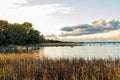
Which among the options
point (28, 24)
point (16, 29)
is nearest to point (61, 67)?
point (16, 29)

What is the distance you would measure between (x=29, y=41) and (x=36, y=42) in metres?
5.40

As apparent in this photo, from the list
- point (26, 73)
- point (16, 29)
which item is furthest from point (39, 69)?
point (16, 29)

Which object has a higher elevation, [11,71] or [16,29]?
[16,29]

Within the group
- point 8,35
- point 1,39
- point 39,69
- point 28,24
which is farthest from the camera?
point 28,24

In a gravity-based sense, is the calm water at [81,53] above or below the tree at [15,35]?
below

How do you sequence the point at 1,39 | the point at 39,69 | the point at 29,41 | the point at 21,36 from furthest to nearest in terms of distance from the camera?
1. the point at 29,41
2. the point at 21,36
3. the point at 1,39
4. the point at 39,69

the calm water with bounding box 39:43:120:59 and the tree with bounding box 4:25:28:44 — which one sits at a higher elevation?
the tree with bounding box 4:25:28:44

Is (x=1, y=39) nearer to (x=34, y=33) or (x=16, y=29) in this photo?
(x=16, y=29)

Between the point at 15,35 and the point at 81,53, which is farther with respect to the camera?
the point at 15,35

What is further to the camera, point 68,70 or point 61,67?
point 61,67

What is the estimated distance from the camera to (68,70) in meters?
11.3

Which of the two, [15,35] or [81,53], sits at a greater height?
[15,35]

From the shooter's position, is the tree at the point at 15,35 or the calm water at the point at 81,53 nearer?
the calm water at the point at 81,53

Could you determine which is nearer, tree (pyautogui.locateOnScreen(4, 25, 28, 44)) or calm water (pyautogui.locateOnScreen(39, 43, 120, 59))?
calm water (pyautogui.locateOnScreen(39, 43, 120, 59))
